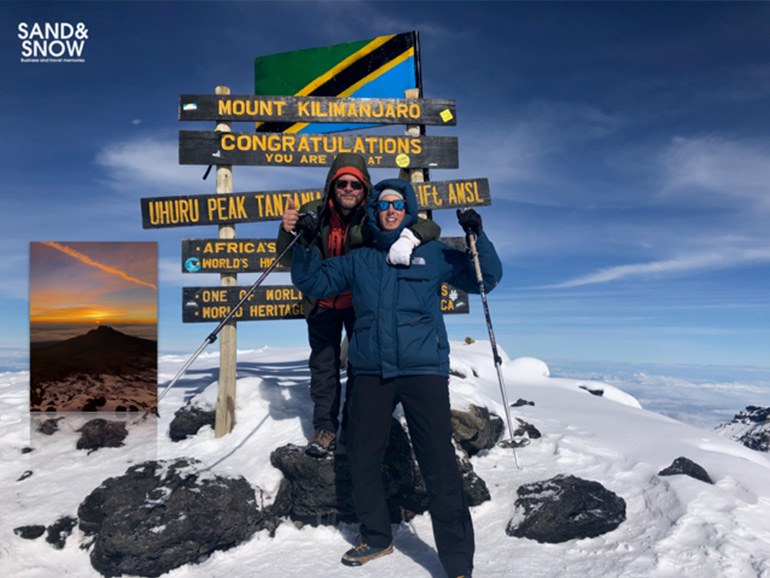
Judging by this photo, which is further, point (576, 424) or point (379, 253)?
point (576, 424)

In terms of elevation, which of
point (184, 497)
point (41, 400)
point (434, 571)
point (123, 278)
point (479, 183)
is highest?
point (479, 183)

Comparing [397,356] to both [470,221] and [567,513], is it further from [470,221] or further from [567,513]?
[567,513]

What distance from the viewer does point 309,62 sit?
7199 mm

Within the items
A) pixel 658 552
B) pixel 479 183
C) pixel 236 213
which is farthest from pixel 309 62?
pixel 658 552

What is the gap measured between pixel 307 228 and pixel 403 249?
2.91 ft

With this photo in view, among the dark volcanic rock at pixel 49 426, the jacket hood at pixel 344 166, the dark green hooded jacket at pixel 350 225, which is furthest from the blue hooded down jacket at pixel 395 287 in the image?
the dark volcanic rock at pixel 49 426

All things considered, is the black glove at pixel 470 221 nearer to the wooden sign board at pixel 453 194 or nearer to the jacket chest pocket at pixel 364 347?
the jacket chest pocket at pixel 364 347

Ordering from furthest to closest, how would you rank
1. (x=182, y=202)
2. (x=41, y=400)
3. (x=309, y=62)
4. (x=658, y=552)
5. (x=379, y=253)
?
1. (x=41, y=400)
2. (x=309, y=62)
3. (x=182, y=202)
4. (x=379, y=253)
5. (x=658, y=552)

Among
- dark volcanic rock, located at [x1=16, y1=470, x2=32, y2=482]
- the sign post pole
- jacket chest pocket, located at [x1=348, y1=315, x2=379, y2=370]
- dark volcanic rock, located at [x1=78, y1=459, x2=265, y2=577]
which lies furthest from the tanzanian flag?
dark volcanic rock, located at [x1=16, y1=470, x2=32, y2=482]

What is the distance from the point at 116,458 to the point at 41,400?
7.82 ft

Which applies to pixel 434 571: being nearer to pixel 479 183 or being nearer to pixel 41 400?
pixel 479 183

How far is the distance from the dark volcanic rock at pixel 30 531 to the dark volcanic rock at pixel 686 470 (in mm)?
6768

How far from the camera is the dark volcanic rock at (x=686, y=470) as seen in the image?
5.26m

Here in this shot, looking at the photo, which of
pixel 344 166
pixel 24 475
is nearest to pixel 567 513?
pixel 344 166
